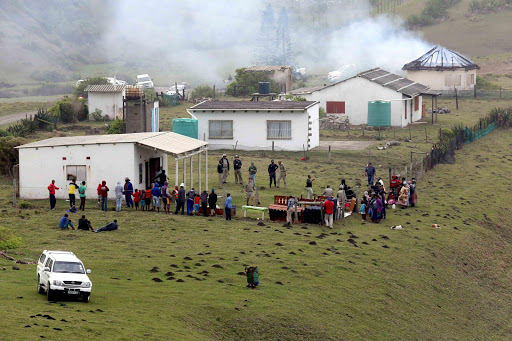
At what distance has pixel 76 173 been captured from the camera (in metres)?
41.6

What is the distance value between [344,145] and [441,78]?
36.0 metres

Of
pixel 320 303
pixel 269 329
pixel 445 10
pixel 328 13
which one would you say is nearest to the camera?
pixel 269 329

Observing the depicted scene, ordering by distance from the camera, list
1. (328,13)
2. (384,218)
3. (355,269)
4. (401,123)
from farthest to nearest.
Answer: (328,13) → (401,123) → (384,218) → (355,269)

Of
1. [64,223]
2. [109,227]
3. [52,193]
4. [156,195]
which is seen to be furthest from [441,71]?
[64,223]

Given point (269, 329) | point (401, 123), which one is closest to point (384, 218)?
point (269, 329)

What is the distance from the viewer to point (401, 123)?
76.4 m

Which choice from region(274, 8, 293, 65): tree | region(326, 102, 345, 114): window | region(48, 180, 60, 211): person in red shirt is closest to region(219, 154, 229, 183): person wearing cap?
region(48, 180, 60, 211): person in red shirt

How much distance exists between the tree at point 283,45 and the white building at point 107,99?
69793 mm

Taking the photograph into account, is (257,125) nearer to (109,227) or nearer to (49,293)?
(109,227)

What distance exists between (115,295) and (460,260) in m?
18.7

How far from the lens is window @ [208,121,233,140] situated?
62.3 m

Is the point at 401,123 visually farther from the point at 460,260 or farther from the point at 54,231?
the point at 54,231

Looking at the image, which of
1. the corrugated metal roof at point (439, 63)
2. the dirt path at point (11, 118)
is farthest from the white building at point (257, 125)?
the corrugated metal roof at point (439, 63)

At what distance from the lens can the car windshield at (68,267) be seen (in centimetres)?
2412
